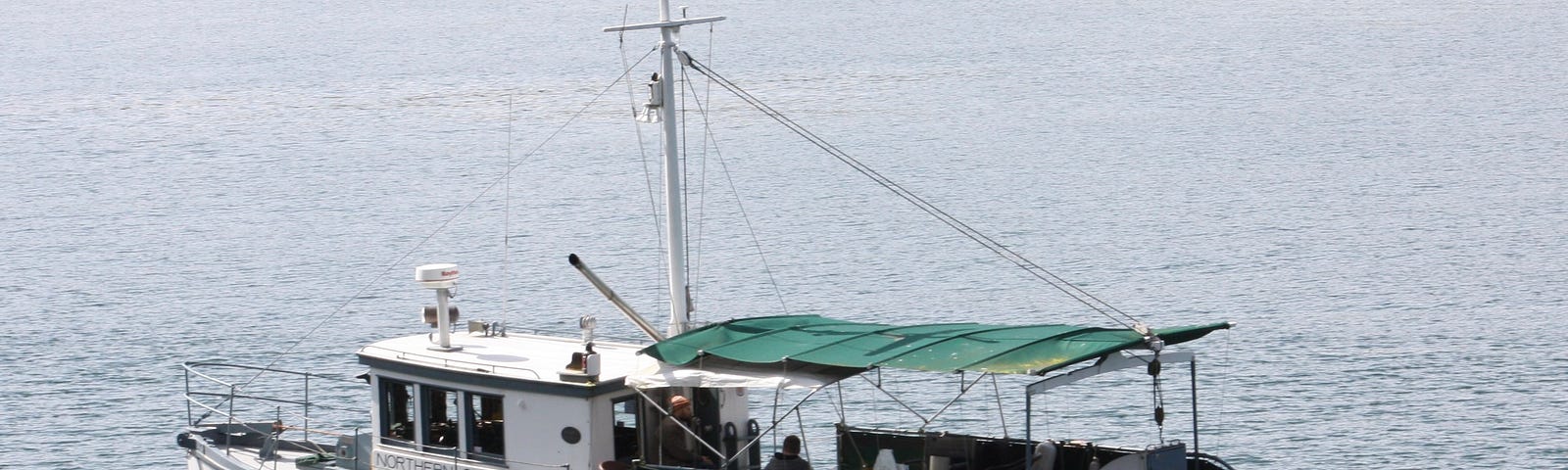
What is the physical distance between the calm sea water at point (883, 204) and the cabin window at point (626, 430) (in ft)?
42.7

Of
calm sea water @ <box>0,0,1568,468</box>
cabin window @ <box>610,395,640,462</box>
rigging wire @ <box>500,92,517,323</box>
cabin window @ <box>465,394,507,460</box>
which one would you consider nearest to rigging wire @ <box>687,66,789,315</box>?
calm sea water @ <box>0,0,1568,468</box>

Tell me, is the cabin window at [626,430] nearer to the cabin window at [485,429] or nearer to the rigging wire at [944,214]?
the cabin window at [485,429]

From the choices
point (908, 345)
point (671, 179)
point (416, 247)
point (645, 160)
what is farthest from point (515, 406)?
point (416, 247)

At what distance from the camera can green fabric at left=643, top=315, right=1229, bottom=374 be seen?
19594mm

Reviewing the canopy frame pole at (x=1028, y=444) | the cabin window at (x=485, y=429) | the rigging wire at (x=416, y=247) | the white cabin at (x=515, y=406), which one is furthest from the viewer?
the rigging wire at (x=416, y=247)

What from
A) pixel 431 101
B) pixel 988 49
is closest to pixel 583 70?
pixel 431 101

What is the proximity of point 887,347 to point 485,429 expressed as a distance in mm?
5771

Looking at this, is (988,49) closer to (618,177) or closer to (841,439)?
(618,177)

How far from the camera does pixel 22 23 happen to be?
15025cm

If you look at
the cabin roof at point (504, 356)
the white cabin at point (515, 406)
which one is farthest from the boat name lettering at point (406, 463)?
the cabin roof at point (504, 356)

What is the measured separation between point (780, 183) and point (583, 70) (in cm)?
3589

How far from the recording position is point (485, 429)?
75.4ft

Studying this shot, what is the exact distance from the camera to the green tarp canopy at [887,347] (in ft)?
64.4

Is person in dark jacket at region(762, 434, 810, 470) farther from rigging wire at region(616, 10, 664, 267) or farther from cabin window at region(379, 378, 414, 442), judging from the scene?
cabin window at region(379, 378, 414, 442)
